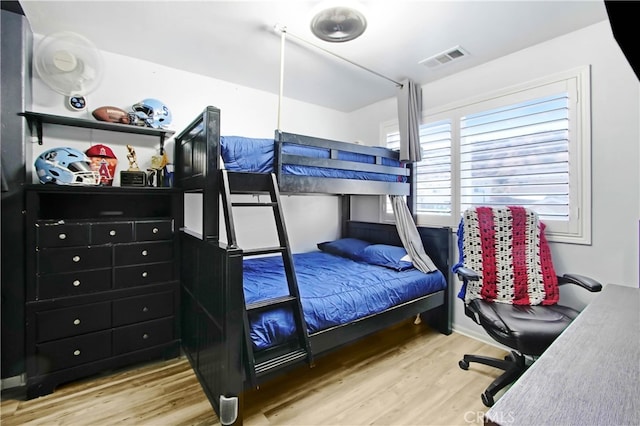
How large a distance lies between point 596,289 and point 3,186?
150 inches

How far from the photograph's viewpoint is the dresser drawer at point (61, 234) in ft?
6.26

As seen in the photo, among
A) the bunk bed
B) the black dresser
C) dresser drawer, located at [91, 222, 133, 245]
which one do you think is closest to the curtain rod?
the bunk bed

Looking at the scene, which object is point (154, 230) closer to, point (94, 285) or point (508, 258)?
point (94, 285)

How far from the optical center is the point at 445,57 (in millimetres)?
2496

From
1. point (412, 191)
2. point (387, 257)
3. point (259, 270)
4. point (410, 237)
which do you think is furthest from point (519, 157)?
point (259, 270)

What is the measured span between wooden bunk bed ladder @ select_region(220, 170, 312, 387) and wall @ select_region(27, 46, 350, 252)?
1149mm

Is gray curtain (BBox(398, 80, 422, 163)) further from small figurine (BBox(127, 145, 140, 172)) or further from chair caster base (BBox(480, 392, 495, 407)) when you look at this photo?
small figurine (BBox(127, 145, 140, 172))

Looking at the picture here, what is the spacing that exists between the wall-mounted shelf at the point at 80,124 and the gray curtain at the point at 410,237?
2192 millimetres

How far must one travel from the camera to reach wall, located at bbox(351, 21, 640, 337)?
1925 millimetres

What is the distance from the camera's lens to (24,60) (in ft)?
6.45

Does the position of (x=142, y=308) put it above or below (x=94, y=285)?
below

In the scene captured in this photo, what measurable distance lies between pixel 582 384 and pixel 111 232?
259 centimetres

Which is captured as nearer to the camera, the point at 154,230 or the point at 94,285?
the point at 94,285

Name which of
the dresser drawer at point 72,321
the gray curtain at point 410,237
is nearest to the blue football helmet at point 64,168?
the dresser drawer at point 72,321
